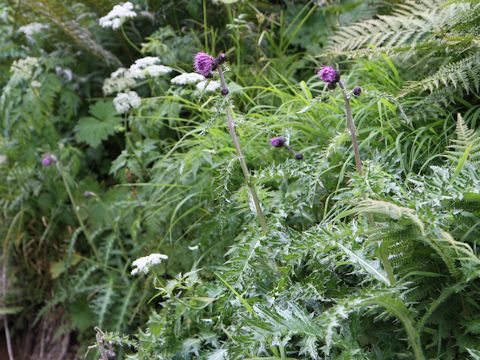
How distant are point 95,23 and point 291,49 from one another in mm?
1124

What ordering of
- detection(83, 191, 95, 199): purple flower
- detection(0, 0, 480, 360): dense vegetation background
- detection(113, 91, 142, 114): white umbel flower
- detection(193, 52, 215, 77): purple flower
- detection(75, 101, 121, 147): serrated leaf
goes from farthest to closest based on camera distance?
detection(75, 101, 121, 147): serrated leaf < detection(83, 191, 95, 199): purple flower < detection(113, 91, 142, 114): white umbel flower < detection(193, 52, 215, 77): purple flower < detection(0, 0, 480, 360): dense vegetation background

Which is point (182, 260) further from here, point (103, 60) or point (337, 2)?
point (337, 2)

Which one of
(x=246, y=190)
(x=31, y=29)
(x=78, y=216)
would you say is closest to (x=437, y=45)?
(x=246, y=190)

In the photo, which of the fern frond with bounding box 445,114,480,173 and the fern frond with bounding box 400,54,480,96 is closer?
the fern frond with bounding box 445,114,480,173

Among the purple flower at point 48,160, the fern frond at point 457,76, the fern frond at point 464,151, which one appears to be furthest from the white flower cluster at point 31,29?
the fern frond at point 464,151

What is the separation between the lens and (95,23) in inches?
139

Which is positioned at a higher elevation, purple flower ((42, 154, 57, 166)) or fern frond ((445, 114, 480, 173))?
fern frond ((445, 114, 480, 173))

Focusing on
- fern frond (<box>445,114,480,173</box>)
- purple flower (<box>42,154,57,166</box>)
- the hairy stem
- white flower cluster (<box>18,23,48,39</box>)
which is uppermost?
fern frond (<box>445,114,480,173</box>)

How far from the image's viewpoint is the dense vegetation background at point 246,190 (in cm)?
156

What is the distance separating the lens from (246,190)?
211 centimetres

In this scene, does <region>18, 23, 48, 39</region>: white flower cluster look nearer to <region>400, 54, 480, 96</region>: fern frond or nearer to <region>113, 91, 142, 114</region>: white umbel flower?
<region>113, 91, 142, 114</region>: white umbel flower

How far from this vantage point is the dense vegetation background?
61.3 inches

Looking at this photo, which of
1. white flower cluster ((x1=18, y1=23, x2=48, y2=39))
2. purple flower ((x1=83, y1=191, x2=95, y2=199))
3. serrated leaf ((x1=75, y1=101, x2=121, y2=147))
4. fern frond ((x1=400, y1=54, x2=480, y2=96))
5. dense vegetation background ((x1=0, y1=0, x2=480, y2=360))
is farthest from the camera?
white flower cluster ((x1=18, y1=23, x2=48, y2=39))

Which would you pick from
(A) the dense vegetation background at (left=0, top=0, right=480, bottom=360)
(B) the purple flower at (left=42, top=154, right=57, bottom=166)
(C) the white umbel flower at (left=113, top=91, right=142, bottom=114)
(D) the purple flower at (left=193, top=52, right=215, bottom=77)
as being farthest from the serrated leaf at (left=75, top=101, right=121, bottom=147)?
(D) the purple flower at (left=193, top=52, right=215, bottom=77)
